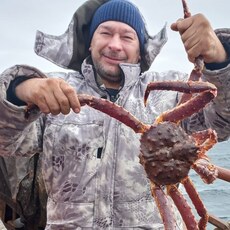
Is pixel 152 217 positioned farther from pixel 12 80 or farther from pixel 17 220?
pixel 17 220

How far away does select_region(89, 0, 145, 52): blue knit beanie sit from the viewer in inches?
152

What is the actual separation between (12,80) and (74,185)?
896mm

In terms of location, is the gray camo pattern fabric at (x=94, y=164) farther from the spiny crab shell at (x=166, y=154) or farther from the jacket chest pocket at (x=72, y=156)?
the spiny crab shell at (x=166, y=154)

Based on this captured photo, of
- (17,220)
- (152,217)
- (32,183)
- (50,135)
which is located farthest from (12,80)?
(17,220)

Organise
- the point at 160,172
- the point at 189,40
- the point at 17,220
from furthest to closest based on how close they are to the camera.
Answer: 1. the point at 17,220
2. the point at 160,172
3. the point at 189,40

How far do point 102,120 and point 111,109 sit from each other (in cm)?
84

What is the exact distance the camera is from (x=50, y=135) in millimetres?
3346

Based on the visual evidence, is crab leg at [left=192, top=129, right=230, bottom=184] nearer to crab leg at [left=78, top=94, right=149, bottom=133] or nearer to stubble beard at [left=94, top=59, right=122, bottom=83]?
crab leg at [left=78, top=94, right=149, bottom=133]

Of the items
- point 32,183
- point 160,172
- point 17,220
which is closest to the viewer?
point 160,172

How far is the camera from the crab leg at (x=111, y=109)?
2467 mm

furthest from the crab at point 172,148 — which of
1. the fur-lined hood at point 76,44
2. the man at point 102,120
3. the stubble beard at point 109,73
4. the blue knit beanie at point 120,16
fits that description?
the blue knit beanie at point 120,16

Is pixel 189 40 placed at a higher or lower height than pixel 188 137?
higher

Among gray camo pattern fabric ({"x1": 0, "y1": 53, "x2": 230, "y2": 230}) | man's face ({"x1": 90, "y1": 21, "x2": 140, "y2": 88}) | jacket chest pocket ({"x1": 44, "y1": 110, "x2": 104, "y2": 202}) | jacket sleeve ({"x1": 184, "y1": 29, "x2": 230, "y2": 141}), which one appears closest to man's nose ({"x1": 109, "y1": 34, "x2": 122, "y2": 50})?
man's face ({"x1": 90, "y1": 21, "x2": 140, "y2": 88})

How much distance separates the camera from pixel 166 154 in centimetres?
265
